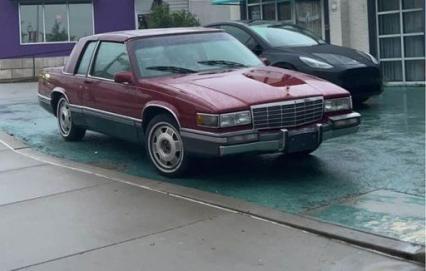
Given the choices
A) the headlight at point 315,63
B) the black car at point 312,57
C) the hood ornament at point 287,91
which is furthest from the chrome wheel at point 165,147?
the headlight at point 315,63

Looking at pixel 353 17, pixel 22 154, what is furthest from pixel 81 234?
pixel 353 17

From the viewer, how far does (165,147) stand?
730cm

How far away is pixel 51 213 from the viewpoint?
6.19m

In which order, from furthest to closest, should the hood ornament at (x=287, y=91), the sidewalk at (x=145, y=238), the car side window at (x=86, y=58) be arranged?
the car side window at (x=86, y=58), the hood ornament at (x=287, y=91), the sidewalk at (x=145, y=238)

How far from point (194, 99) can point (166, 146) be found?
76 centimetres

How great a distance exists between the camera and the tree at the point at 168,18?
26.3 m

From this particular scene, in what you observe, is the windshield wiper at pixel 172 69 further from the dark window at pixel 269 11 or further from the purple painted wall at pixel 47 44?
the purple painted wall at pixel 47 44

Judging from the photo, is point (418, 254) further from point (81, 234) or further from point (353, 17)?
point (353, 17)

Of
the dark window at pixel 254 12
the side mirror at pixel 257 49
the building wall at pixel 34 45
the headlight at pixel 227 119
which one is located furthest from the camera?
the building wall at pixel 34 45

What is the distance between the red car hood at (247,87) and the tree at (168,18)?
1895 cm

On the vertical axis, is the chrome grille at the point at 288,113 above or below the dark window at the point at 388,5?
below

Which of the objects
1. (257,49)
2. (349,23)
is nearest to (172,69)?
(257,49)

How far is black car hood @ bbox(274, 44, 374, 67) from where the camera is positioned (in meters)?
10.8

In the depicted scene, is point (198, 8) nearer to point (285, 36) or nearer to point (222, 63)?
point (285, 36)
